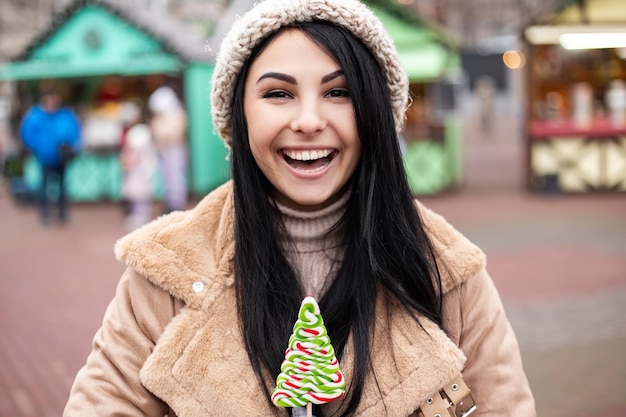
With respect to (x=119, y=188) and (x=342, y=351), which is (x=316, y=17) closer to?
(x=342, y=351)

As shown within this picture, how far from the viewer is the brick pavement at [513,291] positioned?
525 cm

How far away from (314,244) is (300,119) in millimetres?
369

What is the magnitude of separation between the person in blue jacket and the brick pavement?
2.13 ft

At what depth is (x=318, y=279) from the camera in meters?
2.09

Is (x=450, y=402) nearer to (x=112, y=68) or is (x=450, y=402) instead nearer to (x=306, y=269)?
(x=306, y=269)

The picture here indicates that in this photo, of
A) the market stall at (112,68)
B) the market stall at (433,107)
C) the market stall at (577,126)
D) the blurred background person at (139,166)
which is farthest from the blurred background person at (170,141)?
the market stall at (577,126)

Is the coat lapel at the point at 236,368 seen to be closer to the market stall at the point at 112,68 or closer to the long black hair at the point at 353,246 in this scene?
the long black hair at the point at 353,246

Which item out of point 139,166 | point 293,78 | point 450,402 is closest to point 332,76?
point 293,78

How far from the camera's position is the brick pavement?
5254 millimetres

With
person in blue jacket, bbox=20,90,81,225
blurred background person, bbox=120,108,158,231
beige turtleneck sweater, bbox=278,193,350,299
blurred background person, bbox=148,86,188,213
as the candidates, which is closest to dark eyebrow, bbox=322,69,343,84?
beige turtleneck sweater, bbox=278,193,350,299

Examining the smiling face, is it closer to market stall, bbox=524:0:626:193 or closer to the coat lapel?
the coat lapel

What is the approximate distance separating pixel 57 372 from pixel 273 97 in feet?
14.1

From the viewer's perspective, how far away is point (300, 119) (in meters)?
1.91

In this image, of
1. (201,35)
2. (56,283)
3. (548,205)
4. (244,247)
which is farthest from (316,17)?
(201,35)
